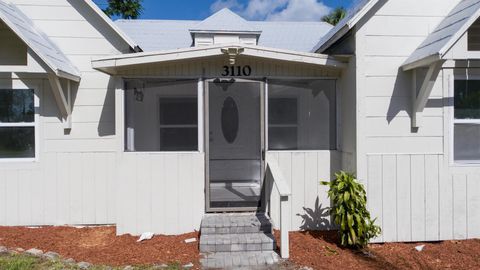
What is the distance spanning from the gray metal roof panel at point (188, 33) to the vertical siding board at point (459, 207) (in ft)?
19.2

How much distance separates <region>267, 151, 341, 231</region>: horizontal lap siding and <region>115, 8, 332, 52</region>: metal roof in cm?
518

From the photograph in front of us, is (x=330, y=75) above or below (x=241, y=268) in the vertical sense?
above

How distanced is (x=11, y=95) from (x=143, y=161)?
278 cm

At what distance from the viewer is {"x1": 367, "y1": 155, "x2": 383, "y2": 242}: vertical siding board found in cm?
571


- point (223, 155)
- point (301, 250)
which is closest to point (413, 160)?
point (301, 250)

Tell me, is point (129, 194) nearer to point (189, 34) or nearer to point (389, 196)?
point (389, 196)

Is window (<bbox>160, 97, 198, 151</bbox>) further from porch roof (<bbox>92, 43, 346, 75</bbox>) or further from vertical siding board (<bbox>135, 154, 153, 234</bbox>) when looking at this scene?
porch roof (<bbox>92, 43, 346, 75</bbox>)

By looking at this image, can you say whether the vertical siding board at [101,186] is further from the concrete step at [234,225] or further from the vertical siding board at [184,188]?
the concrete step at [234,225]

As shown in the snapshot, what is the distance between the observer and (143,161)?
19.5 ft

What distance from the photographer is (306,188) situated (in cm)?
618

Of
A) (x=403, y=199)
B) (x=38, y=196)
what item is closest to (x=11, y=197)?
(x=38, y=196)

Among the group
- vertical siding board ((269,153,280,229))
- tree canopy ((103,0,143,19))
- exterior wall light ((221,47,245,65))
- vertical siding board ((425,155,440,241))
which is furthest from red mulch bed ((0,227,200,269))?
tree canopy ((103,0,143,19))

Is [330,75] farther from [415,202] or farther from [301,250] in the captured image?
[301,250]

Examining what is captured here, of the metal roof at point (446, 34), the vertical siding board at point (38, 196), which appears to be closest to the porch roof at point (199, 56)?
the metal roof at point (446, 34)
